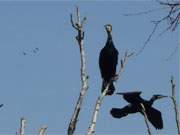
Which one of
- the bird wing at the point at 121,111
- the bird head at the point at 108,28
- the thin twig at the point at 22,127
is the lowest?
the thin twig at the point at 22,127

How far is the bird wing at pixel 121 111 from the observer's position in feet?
11.2

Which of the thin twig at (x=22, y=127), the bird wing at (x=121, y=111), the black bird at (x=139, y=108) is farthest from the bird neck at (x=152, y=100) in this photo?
the thin twig at (x=22, y=127)

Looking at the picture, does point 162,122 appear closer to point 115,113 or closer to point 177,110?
point 115,113

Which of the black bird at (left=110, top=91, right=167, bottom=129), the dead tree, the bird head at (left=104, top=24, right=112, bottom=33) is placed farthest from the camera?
the bird head at (left=104, top=24, right=112, bottom=33)

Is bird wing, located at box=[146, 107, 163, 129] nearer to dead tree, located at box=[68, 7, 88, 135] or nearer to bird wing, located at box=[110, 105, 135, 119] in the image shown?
bird wing, located at box=[110, 105, 135, 119]

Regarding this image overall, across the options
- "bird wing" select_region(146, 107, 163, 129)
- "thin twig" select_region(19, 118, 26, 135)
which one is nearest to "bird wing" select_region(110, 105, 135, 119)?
"bird wing" select_region(146, 107, 163, 129)

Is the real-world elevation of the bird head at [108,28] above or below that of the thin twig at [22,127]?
above

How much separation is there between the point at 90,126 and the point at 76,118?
0.37m

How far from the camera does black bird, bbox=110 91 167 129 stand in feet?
11.2

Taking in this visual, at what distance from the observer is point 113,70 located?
917 cm

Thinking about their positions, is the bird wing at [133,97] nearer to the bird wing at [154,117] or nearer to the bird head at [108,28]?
the bird wing at [154,117]

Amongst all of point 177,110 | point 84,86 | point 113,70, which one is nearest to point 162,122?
point 177,110

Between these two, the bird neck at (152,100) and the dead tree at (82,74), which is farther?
the dead tree at (82,74)

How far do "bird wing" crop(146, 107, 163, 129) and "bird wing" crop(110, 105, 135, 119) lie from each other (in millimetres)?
119
